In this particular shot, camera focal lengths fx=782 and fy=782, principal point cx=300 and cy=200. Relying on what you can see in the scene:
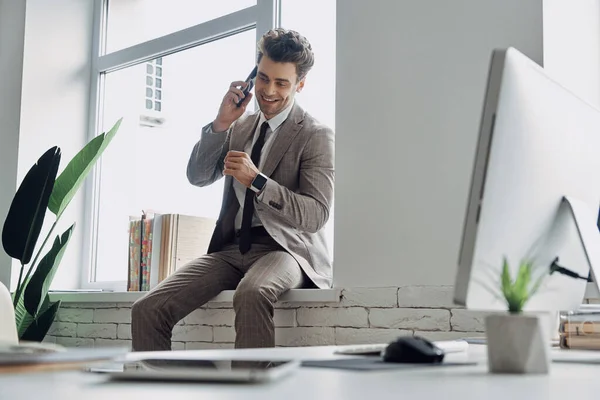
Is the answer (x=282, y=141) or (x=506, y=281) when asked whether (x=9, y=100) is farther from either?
(x=506, y=281)

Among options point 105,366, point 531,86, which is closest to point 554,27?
point 531,86

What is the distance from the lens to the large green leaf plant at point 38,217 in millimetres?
3338

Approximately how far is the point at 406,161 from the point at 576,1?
730mm

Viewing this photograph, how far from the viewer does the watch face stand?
2.60 metres

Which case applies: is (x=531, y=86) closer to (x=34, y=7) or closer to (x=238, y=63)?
(x=238, y=63)

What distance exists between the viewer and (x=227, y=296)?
9.47ft

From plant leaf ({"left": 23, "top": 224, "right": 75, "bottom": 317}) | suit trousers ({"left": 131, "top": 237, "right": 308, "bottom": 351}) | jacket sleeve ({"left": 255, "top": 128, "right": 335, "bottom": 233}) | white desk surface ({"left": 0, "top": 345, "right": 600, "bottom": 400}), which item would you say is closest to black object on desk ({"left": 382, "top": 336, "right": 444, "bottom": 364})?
white desk surface ({"left": 0, "top": 345, "right": 600, "bottom": 400})

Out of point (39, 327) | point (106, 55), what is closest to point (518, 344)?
point (39, 327)

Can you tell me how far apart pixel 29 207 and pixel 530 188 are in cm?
282

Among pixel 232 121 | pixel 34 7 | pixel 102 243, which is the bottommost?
pixel 102 243

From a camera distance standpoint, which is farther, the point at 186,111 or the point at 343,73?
the point at 186,111

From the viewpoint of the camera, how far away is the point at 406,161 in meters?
2.51

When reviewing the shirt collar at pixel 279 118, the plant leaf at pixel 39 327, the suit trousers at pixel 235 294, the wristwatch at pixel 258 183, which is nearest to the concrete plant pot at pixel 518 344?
the suit trousers at pixel 235 294

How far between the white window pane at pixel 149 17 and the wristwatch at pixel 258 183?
1.40 m
